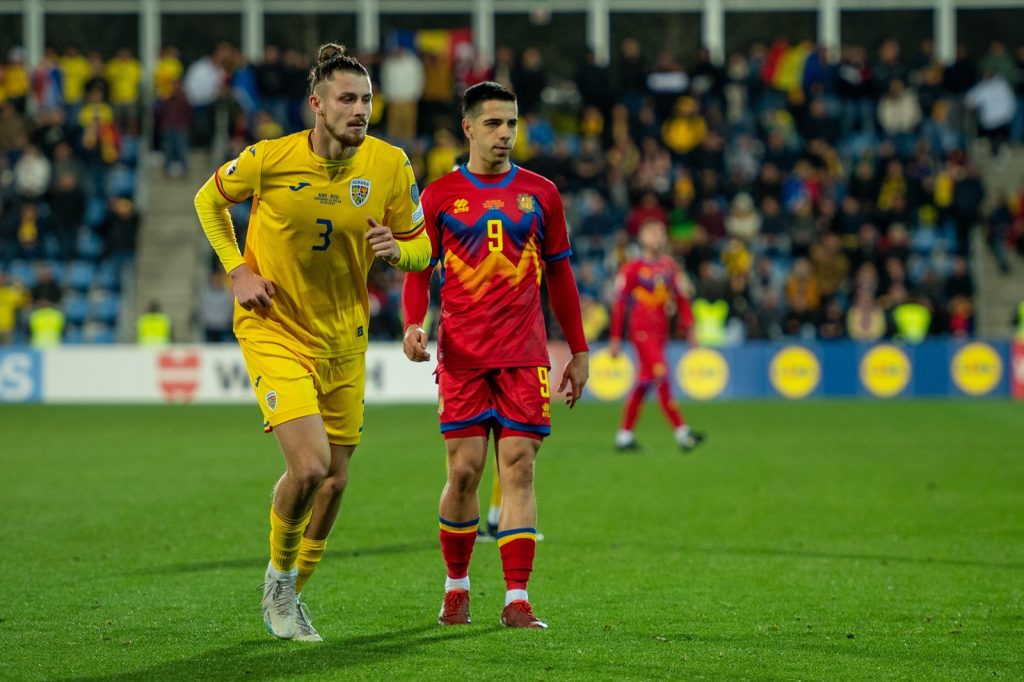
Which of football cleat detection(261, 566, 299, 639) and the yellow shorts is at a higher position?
the yellow shorts

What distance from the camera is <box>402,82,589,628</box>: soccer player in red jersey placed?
688 centimetres

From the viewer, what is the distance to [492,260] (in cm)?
700

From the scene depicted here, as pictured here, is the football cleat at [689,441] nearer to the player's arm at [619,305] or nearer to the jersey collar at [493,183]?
the player's arm at [619,305]

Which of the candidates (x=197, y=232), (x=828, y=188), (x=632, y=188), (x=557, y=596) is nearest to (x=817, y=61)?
(x=828, y=188)

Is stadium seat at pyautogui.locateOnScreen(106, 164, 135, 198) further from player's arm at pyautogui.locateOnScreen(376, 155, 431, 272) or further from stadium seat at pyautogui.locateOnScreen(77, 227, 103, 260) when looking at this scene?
player's arm at pyautogui.locateOnScreen(376, 155, 431, 272)

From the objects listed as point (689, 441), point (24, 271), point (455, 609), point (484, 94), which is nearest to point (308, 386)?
point (455, 609)

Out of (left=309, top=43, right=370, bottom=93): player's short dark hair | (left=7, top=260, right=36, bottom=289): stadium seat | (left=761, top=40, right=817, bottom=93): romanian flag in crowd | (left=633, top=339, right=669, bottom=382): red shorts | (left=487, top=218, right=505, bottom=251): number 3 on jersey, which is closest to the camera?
(left=309, top=43, right=370, bottom=93): player's short dark hair

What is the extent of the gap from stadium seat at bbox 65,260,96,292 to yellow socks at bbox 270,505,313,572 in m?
21.0

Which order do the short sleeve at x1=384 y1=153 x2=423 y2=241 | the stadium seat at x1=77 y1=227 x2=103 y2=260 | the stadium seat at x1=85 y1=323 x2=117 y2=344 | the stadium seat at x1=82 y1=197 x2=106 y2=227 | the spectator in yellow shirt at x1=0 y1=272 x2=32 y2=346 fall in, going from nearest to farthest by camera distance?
the short sleeve at x1=384 y1=153 x2=423 y2=241 < the spectator in yellow shirt at x1=0 y1=272 x2=32 y2=346 < the stadium seat at x1=85 y1=323 x2=117 y2=344 < the stadium seat at x1=77 y1=227 x2=103 y2=260 < the stadium seat at x1=82 y1=197 x2=106 y2=227

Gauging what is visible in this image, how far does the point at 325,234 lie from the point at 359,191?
231 mm

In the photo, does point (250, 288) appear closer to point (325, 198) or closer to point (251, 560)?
point (325, 198)

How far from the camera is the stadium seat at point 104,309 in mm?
26109

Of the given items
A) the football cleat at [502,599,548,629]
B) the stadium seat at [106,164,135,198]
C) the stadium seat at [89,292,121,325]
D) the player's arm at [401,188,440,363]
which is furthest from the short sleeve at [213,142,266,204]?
the stadium seat at [106,164,135,198]

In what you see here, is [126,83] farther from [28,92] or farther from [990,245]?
[990,245]
